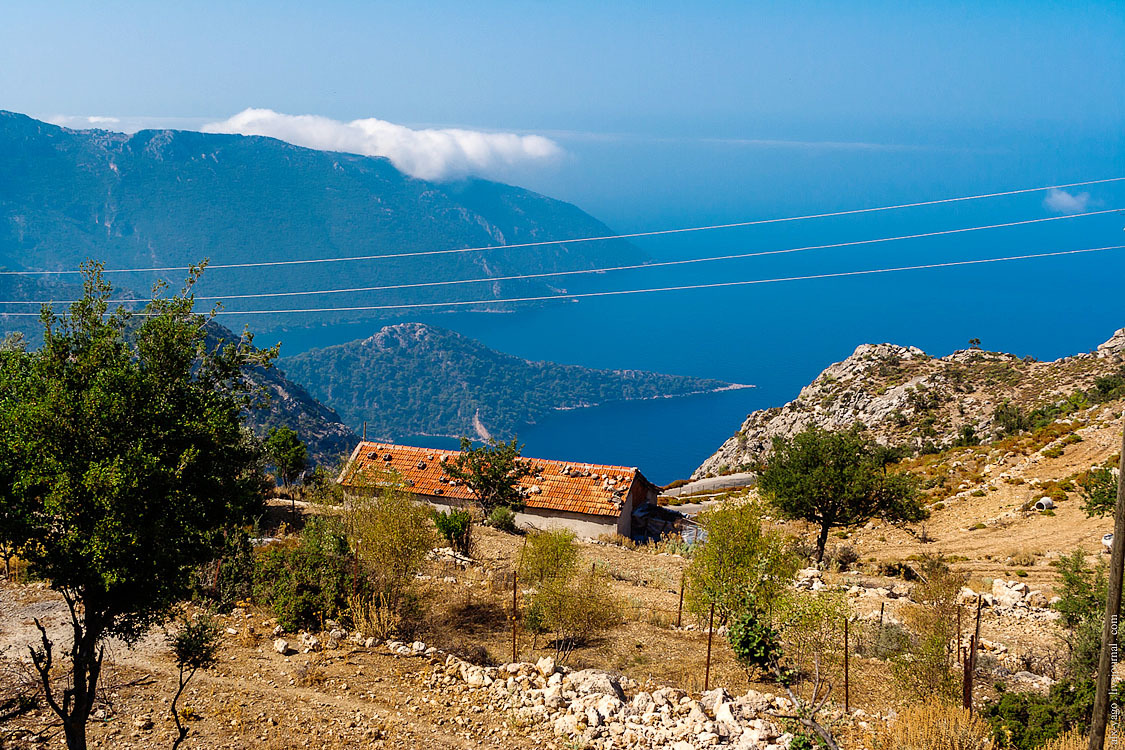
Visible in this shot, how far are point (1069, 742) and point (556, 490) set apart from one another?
3020 centimetres

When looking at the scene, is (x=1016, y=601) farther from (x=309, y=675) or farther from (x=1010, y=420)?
(x=1010, y=420)

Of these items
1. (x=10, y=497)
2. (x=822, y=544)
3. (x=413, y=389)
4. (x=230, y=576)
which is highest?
(x=413, y=389)

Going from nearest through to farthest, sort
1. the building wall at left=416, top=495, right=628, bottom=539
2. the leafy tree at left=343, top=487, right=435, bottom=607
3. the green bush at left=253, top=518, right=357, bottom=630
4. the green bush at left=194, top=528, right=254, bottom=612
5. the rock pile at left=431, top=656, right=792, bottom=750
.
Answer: the rock pile at left=431, top=656, right=792, bottom=750, the green bush at left=253, top=518, right=357, bottom=630, the green bush at left=194, top=528, right=254, bottom=612, the leafy tree at left=343, top=487, right=435, bottom=607, the building wall at left=416, top=495, right=628, bottom=539

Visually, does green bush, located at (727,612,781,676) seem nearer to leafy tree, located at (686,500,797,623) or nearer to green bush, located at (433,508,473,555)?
leafy tree, located at (686,500,797,623)

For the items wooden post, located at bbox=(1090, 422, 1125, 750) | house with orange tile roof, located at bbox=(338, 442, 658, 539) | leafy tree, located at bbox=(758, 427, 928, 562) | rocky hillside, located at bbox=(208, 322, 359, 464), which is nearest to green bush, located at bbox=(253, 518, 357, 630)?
wooden post, located at bbox=(1090, 422, 1125, 750)

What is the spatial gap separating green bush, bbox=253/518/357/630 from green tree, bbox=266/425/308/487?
67.5 feet

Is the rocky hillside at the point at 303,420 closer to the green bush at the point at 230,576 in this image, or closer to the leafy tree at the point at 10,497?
the green bush at the point at 230,576

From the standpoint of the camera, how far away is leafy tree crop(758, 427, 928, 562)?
27.2 meters

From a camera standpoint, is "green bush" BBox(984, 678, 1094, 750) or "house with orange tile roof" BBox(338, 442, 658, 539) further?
"house with orange tile roof" BBox(338, 442, 658, 539)

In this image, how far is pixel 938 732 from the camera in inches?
397

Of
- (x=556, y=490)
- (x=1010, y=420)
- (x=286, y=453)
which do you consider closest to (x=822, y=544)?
(x=556, y=490)

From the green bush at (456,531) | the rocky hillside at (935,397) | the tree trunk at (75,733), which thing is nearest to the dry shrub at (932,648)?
the tree trunk at (75,733)

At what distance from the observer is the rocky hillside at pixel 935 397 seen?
51.4 m

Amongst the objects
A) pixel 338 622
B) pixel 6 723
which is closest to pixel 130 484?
pixel 6 723
